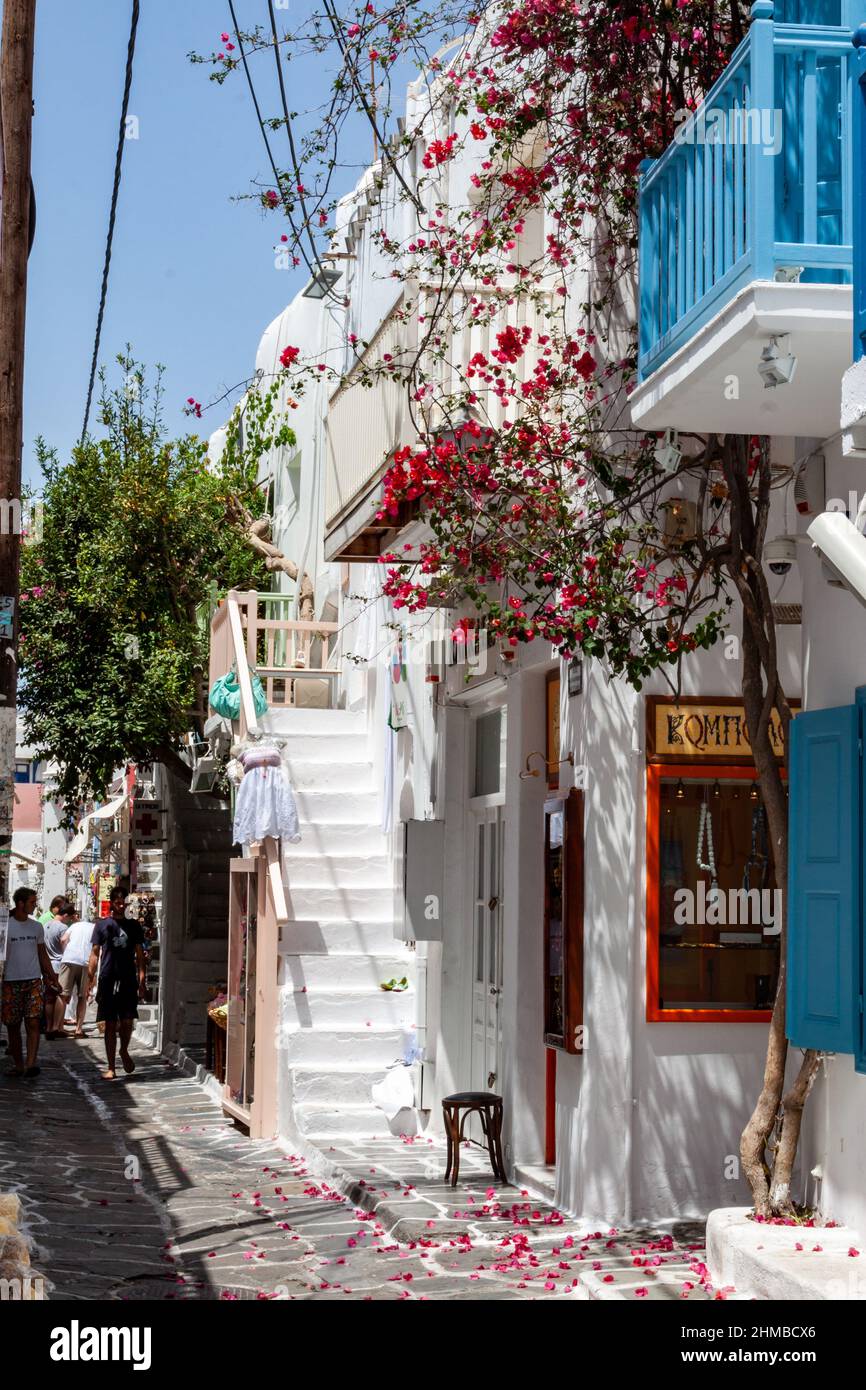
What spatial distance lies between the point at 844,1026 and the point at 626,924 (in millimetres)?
2791

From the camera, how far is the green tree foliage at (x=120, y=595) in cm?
2128

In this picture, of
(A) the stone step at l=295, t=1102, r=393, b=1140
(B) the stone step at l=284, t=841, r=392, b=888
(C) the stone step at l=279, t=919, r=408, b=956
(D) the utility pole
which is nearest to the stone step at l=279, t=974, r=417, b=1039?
(C) the stone step at l=279, t=919, r=408, b=956

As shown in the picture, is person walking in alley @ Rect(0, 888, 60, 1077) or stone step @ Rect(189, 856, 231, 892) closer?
person walking in alley @ Rect(0, 888, 60, 1077)

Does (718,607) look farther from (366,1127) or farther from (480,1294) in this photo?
(366,1127)

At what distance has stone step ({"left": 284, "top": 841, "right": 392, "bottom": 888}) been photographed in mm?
15906

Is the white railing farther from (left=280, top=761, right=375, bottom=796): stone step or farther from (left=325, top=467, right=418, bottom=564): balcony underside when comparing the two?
(left=325, top=467, right=418, bottom=564): balcony underside

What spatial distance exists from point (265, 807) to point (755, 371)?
8.52m

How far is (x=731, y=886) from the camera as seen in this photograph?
10312mm

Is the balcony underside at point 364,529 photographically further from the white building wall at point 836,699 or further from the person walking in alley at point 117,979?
the person walking in alley at point 117,979

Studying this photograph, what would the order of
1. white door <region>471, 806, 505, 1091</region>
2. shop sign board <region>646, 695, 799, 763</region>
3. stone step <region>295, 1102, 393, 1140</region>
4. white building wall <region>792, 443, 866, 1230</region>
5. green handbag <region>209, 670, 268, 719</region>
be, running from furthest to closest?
green handbag <region>209, 670, 268, 719</region> < stone step <region>295, 1102, 393, 1140</region> < white door <region>471, 806, 505, 1091</region> < shop sign board <region>646, 695, 799, 763</region> < white building wall <region>792, 443, 866, 1230</region>

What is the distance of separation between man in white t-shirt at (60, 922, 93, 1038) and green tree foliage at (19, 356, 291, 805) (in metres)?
2.54

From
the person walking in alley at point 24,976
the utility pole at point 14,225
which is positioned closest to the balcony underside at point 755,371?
the utility pole at point 14,225

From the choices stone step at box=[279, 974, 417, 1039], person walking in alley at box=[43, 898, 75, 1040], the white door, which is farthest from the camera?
person walking in alley at box=[43, 898, 75, 1040]
